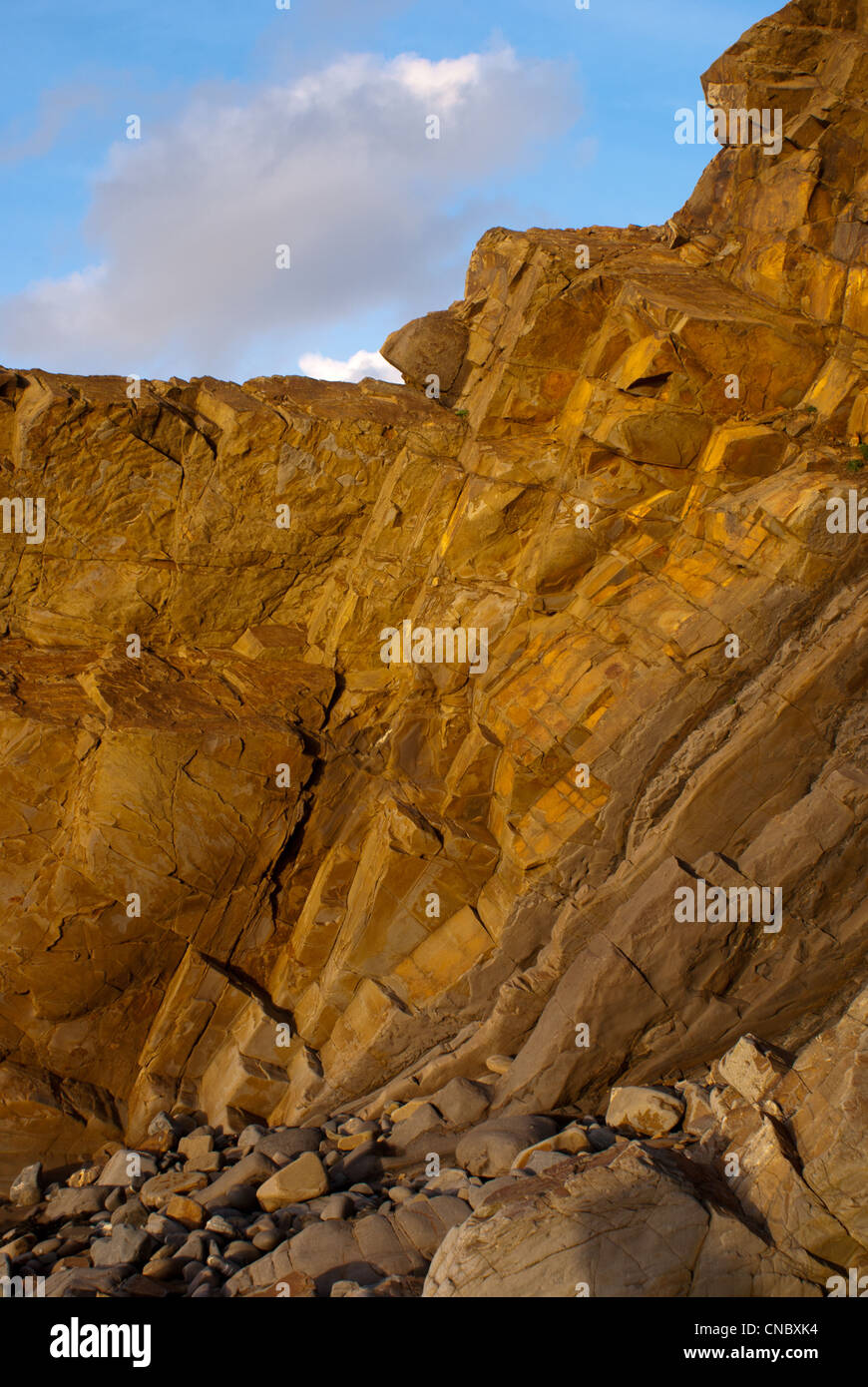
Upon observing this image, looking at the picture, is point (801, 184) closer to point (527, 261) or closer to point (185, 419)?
point (527, 261)

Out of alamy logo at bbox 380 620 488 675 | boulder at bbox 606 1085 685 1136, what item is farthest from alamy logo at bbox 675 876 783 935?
alamy logo at bbox 380 620 488 675

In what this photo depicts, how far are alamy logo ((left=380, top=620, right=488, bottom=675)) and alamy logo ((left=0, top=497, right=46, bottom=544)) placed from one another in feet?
24.1

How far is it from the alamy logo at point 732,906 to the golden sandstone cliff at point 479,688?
0.30 ft

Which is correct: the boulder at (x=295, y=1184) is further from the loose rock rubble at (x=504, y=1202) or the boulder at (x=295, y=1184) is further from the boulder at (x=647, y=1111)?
the boulder at (x=647, y=1111)

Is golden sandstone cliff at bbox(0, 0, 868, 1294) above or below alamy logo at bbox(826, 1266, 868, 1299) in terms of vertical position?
above

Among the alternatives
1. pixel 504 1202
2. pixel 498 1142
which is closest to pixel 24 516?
pixel 498 1142

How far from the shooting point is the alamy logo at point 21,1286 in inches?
434

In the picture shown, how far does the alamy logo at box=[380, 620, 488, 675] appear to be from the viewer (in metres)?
16.9

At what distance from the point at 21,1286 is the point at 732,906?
10.6 m

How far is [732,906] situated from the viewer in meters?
13.5

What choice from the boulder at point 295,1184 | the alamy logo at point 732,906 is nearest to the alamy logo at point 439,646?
the alamy logo at point 732,906
